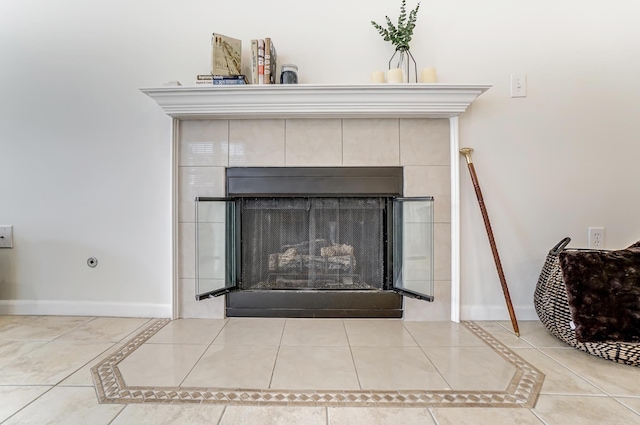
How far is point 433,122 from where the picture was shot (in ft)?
5.49

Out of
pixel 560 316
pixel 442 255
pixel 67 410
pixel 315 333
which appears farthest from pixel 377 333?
pixel 67 410

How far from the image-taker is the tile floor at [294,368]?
90 cm

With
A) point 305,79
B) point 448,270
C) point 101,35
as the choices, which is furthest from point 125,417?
point 101,35

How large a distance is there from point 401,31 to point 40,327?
92.8 inches

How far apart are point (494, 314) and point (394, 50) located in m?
1.53

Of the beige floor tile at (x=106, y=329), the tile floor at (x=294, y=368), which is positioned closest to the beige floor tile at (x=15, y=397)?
the tile floor at (x=294, y=368)

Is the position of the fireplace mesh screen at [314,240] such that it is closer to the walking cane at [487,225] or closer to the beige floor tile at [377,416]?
the walking cane at [487,225]

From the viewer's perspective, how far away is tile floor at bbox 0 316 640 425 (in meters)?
0.90

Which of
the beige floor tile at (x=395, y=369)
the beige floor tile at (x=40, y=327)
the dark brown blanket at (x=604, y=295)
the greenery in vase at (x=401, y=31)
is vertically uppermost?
the greenery in vase at (x=401, y=31)

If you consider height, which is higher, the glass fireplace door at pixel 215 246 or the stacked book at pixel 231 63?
the stacked book at pixel 231 63

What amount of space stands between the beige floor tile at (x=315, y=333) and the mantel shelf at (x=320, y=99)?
42.6 inches

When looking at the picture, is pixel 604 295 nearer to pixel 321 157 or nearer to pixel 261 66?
pixel 321 157

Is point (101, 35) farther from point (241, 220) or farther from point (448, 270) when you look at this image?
point (448, 270)

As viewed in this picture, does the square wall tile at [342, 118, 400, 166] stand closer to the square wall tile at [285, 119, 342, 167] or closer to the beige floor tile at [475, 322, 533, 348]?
the square wall tile at [285, 119, 342, 167]
